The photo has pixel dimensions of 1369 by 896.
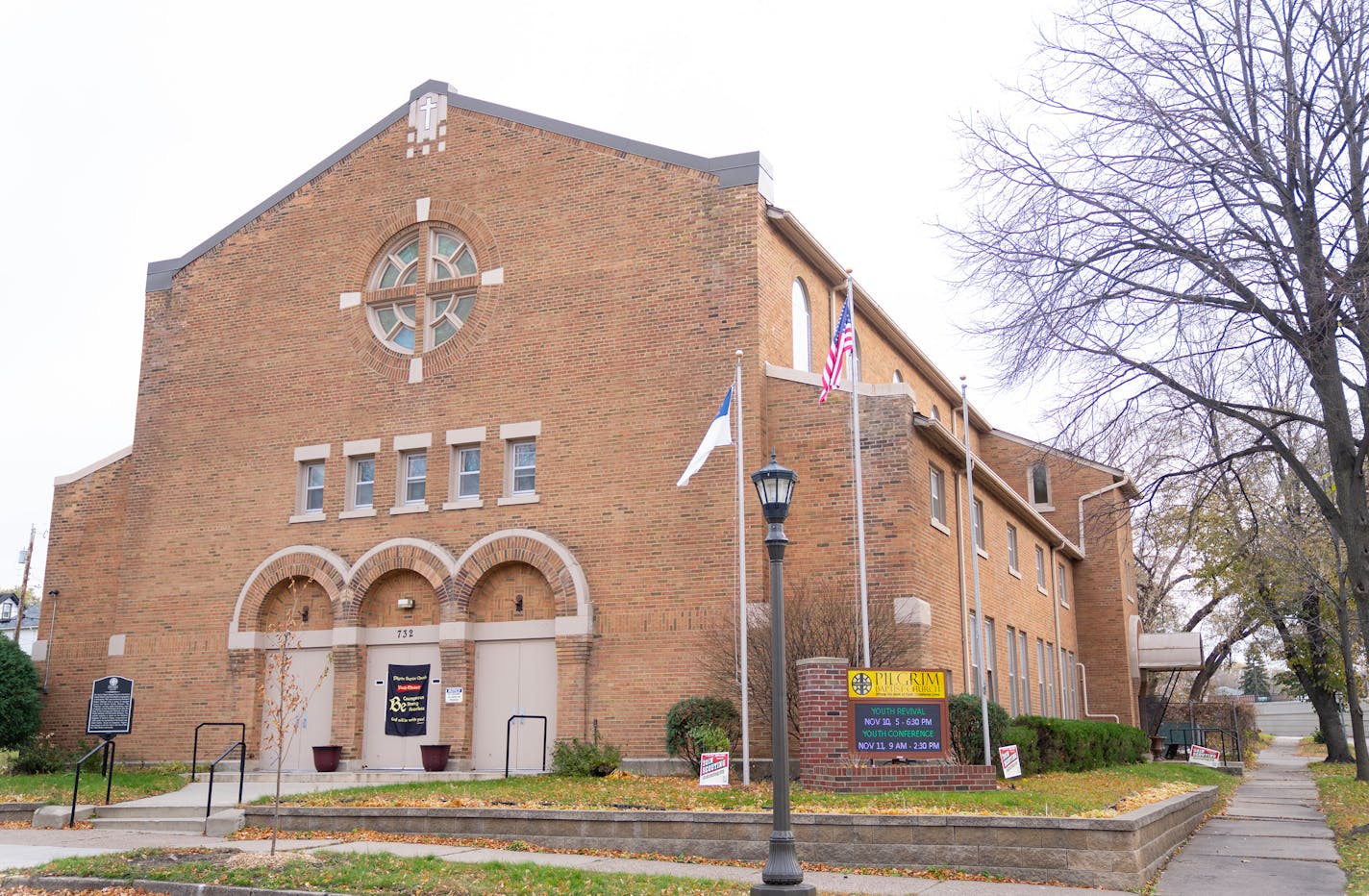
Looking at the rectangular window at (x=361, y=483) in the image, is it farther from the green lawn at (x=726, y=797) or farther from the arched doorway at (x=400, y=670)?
the green lawn at (x=726, y=797)

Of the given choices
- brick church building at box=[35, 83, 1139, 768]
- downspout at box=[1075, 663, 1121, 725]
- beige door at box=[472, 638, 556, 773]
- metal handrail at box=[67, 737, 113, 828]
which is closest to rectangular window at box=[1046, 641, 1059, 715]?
brick church building at box=[35, 83, 1139, 768]

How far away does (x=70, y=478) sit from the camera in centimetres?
2856

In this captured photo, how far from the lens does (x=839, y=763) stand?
623 inches

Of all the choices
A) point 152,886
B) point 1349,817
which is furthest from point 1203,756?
point 152,886

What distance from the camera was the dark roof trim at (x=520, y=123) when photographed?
22.8m

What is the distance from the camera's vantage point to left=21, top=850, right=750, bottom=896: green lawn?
1141 centimetres

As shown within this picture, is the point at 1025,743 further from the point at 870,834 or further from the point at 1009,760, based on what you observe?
the point at 870,834

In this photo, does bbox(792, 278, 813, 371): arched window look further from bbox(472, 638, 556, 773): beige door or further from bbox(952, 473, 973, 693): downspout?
bbox(472, 638, 556, 773): beige door

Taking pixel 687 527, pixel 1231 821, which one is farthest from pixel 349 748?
pixel 1231 821

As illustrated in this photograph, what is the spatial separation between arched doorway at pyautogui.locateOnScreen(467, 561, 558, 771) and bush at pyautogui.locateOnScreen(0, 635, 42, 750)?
33.7ft

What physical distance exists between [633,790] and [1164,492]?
1120 cm

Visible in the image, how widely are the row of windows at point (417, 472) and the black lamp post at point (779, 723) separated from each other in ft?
40.1

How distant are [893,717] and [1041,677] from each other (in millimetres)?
16728

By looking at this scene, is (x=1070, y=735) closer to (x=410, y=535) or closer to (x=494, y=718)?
(x=494, y=718)
